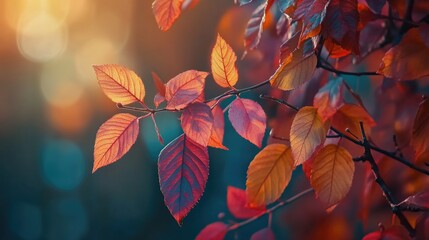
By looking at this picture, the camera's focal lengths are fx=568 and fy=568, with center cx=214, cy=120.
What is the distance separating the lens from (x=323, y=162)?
68 cm

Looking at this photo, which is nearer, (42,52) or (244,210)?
(244,210)

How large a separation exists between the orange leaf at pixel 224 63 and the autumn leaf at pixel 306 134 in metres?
0.09

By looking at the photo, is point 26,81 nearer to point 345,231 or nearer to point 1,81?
point 1,81

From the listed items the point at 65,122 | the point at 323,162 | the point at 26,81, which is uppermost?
the point at 323,162

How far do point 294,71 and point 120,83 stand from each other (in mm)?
194

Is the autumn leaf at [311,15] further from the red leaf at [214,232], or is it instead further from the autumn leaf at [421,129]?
the red leaf at [214,232]

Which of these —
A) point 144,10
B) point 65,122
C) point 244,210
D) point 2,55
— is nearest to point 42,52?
point 2,55

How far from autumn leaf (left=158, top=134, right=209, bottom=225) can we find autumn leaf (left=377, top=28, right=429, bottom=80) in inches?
9.5

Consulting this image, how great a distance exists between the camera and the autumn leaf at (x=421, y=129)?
2.18 ft

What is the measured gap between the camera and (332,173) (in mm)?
675

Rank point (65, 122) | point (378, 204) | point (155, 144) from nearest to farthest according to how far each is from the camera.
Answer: point (378, 204) < point (155, 144) < point (65, 122)

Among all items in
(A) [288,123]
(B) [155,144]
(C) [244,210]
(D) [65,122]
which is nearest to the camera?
(C) [244,210]

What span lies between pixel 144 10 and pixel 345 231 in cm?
278

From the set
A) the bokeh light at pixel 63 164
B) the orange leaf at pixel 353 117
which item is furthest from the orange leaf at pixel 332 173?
the bokeh light at pixel 63 164
